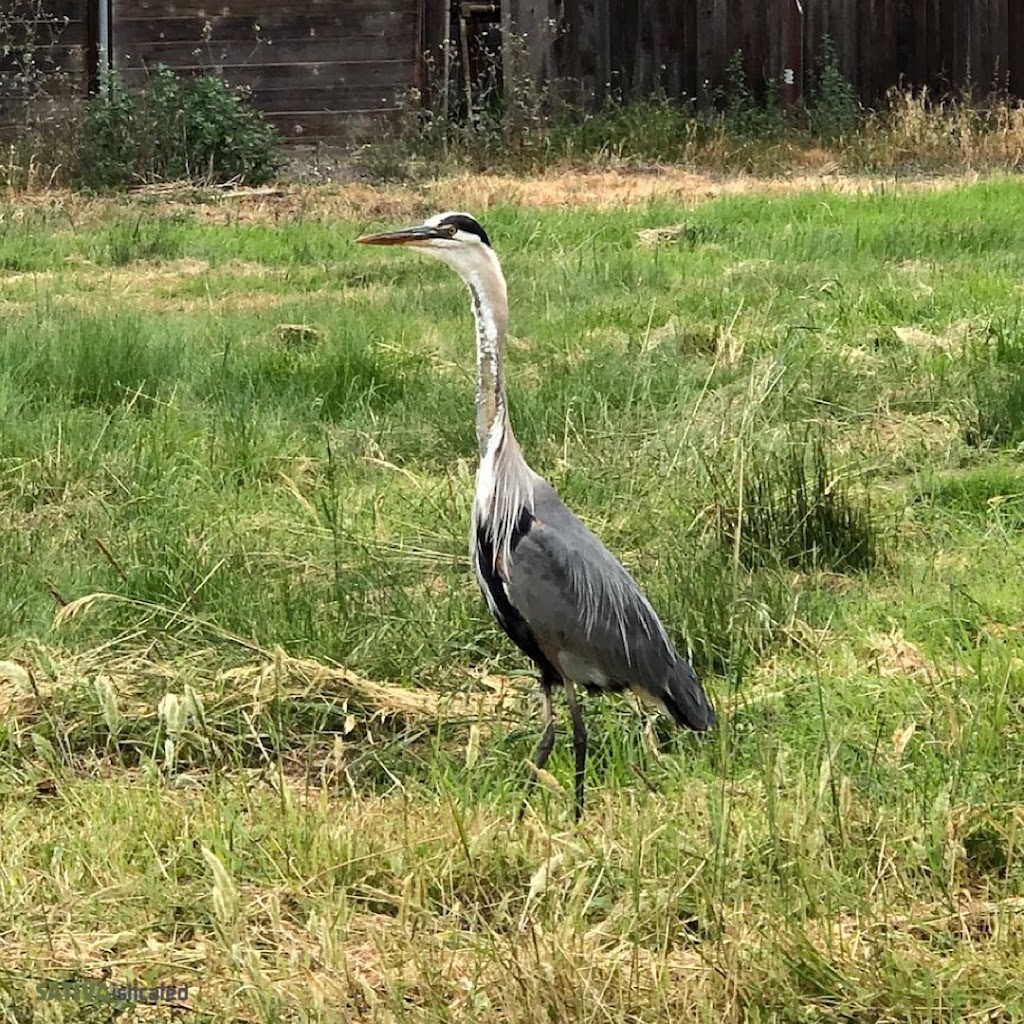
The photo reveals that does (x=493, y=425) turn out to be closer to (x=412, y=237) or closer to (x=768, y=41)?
(x=412, y=237)

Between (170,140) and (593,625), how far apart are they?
9.90m

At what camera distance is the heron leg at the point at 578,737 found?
3.44 meters

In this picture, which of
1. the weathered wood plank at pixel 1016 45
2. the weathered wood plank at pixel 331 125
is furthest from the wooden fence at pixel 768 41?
the weathered wood plank at pixel 331 125

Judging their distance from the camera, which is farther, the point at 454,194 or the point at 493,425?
the point at 454,194

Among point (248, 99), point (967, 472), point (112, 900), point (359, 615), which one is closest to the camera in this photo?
point (112, 900)

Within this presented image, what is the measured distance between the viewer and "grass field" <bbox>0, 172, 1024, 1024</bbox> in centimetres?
274

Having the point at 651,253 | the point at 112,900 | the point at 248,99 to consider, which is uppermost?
the point at 248,99

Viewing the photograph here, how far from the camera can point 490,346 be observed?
12.1 feet

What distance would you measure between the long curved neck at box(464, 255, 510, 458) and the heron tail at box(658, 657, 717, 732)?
655mm

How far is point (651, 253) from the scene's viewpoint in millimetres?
9102

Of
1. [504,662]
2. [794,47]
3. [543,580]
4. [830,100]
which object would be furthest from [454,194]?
[543,580]

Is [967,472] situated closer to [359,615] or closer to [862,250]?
[359,615]

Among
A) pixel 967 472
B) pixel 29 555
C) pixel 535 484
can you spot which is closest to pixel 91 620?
pixel 29 555

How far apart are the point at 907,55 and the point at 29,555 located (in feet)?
39.7
